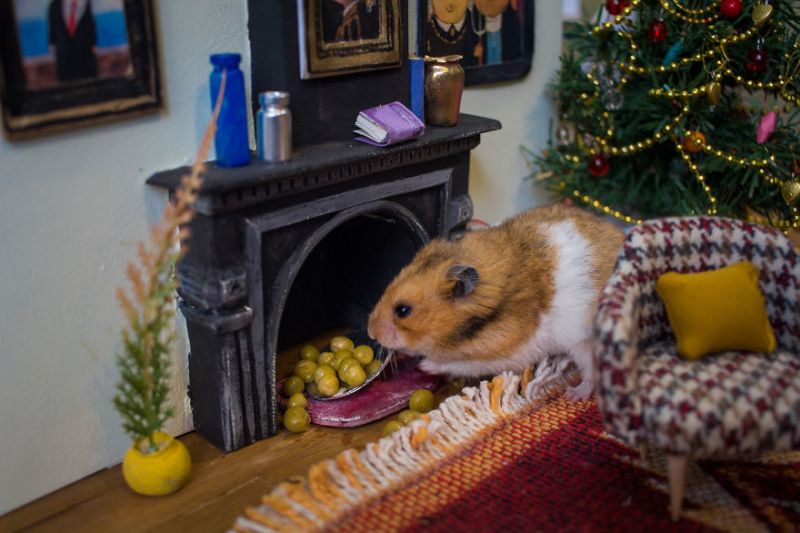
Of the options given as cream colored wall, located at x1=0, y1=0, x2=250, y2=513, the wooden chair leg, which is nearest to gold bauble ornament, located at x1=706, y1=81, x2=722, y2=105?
the wooden chair leg

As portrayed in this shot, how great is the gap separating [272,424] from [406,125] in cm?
114

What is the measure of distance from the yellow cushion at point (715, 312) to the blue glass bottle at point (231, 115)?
1340mm

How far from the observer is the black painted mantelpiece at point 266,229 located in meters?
2.44

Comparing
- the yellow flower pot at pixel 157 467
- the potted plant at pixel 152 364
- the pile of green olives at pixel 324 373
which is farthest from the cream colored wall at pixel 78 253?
the pile of green olives at pixel 324 373

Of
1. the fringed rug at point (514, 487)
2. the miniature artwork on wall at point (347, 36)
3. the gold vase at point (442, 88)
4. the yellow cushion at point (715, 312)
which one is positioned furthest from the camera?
the gold vase at point (442, 88)

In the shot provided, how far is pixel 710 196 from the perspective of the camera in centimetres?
345

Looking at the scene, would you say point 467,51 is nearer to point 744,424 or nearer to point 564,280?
point 564,280

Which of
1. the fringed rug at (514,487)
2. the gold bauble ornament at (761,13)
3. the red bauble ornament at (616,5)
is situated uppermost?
the red bauble ornament at (616,5)

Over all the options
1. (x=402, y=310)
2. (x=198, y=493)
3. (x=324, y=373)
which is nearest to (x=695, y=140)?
(x=402, y=310)

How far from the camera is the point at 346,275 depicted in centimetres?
355

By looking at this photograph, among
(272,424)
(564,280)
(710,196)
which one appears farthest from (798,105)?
(272,424)

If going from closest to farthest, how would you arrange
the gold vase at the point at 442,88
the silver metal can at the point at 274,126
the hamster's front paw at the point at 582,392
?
the silver metal can at the point at 274,126
the hamster's front paw at the point at 582,392
the gold vase at the point at 442,88

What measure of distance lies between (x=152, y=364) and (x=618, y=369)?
1.31 metres

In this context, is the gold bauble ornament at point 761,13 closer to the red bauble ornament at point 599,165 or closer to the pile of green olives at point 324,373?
the red bauble ornament at point 599,165
